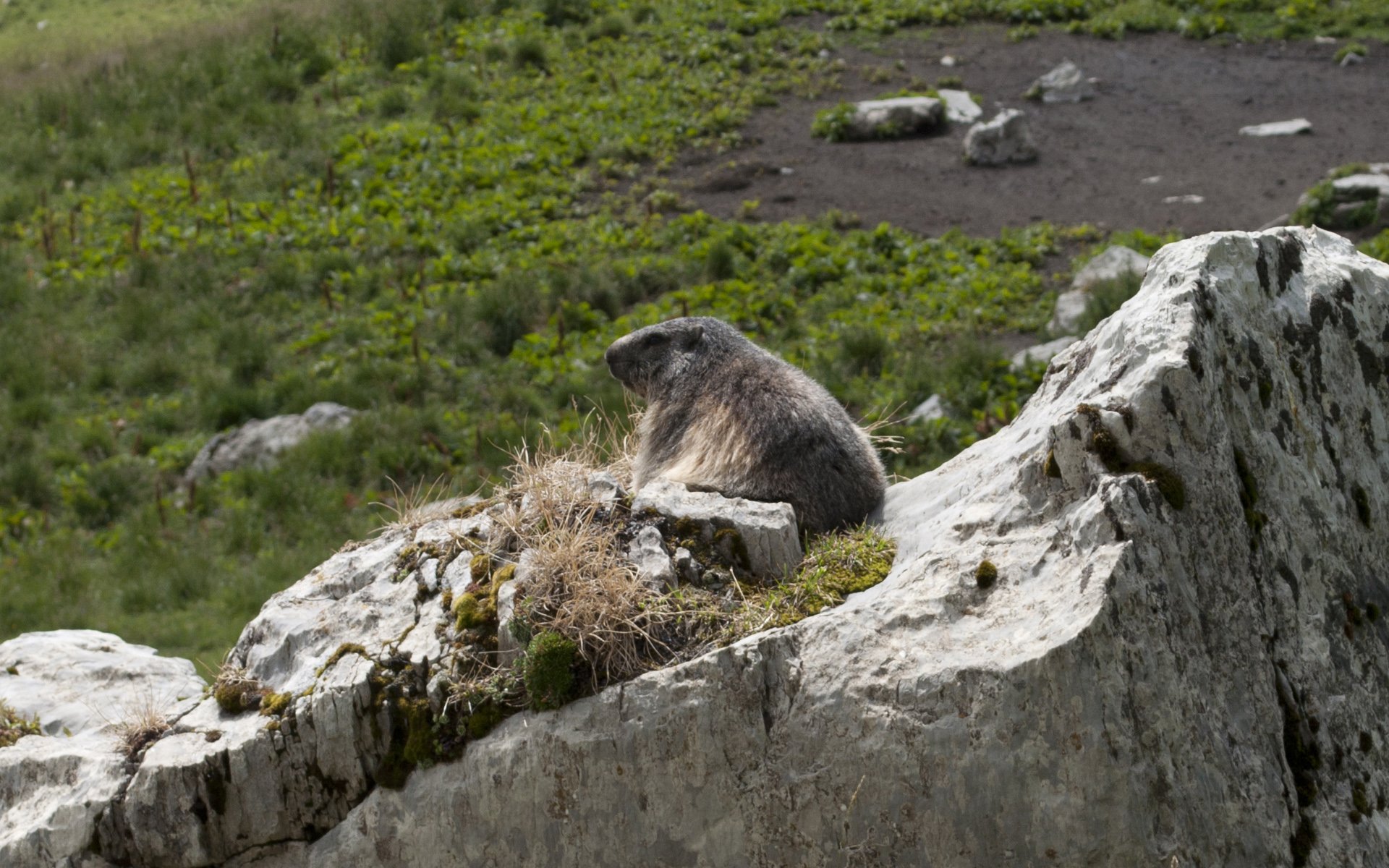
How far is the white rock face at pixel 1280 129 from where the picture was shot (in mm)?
20125

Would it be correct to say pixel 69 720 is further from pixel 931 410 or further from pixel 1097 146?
pixel 1097 146

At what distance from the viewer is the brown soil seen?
61.1ft

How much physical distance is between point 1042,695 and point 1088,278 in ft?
40.0

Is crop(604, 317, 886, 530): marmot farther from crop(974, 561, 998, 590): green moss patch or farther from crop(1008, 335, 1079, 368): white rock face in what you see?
crop(1008, 335, 1079, 368): white rock face

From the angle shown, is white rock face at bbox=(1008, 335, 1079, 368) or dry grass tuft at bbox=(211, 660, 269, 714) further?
white rock face at bbox=(1008, 335, 1079, 368)

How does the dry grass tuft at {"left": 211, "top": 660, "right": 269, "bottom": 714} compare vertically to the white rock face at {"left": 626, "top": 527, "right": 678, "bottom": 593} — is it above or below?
below

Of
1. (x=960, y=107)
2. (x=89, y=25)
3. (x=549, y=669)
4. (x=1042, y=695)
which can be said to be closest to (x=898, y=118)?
(x=960, y=107)

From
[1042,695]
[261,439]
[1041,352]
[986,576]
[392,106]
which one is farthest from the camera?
[392,106]

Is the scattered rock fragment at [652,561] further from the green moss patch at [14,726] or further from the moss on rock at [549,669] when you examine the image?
the green moss patch at [14,726]

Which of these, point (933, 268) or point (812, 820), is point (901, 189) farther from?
point (812, 820)

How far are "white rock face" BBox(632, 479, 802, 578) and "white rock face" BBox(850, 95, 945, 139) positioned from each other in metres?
15.7

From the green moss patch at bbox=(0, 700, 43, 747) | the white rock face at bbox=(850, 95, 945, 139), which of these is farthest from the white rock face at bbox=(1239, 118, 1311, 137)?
the green moss patch at bbox=(0, 700, 43, 747)

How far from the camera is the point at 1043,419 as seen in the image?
6301 millimetres

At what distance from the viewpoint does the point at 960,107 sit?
21766mm
